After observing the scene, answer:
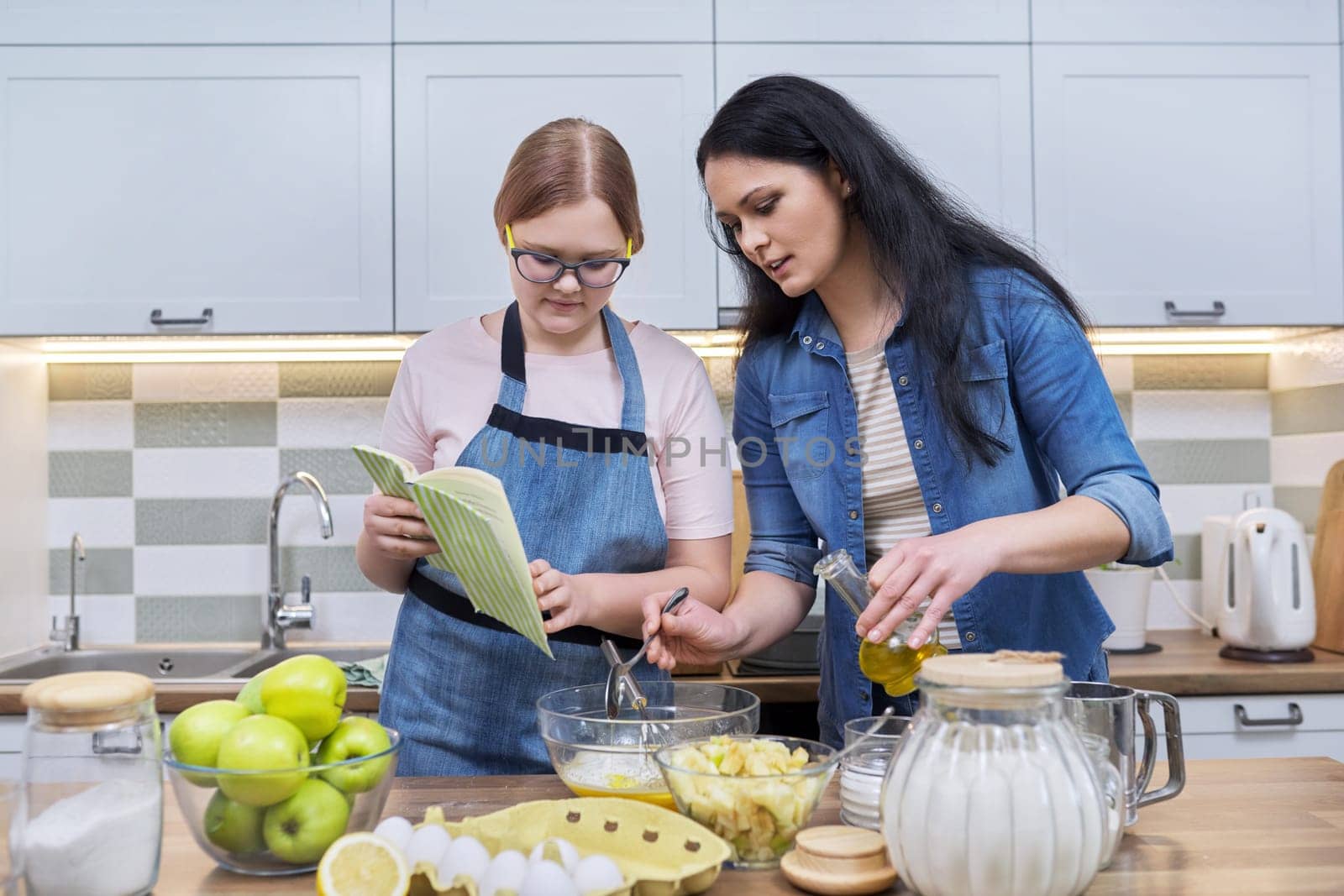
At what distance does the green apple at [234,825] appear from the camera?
86cm

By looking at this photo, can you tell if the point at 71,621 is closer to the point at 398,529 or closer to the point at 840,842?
the point at 398,529

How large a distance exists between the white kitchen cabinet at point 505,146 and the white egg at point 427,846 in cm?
153

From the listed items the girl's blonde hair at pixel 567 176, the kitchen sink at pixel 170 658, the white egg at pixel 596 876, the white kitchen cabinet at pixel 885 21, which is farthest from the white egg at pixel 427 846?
the white kitchen cabinet at pixel 885 21

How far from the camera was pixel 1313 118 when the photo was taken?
2.33 meters

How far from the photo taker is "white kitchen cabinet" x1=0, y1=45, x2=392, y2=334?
2.23 metres

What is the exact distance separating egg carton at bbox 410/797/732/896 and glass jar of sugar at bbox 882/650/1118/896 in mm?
155

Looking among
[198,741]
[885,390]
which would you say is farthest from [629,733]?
[885,390]

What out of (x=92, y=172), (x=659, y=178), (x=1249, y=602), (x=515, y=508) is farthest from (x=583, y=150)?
(x=1249, y=602)

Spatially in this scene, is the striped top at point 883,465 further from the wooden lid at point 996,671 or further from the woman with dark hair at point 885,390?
the wooden lid at point 996,671

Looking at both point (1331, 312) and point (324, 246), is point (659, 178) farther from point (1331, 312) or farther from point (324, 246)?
point (1331, 312)

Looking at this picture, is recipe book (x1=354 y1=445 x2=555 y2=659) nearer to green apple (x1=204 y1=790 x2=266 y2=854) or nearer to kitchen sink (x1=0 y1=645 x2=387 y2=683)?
green apple (x1=204 y1=790 x2=266 y2=854)

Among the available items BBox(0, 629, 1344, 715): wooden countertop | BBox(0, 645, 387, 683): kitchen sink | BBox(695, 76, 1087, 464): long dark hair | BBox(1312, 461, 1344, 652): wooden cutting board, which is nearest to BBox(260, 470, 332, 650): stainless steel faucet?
BBox(0, 645, 387, 683): kitchen sink

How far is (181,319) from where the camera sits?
2.22 m

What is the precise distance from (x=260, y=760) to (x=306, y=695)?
61 mm
